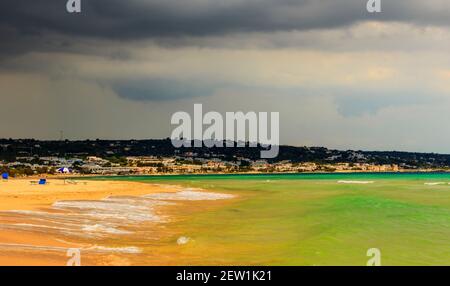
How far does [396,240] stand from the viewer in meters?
26.8

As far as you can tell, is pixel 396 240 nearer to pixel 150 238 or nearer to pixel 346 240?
pixel 346 240

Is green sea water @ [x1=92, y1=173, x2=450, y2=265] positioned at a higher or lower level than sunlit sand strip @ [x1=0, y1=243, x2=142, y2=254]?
lower

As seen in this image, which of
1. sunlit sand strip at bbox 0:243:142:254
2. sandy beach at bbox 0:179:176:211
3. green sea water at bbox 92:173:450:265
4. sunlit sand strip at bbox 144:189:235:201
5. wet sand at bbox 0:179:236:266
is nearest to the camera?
wet sand at bbox 0:179:236:266

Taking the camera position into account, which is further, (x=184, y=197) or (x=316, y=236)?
(x=184, y=197)

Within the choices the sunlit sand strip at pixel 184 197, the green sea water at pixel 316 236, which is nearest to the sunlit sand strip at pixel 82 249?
the green sea water at pixel 316 236

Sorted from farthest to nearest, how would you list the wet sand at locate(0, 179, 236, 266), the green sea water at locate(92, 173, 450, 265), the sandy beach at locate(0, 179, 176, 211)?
the sandy beach at locate(0, 179, 176, 211), the green sea water at locate(92, 173, 450, 265), the wet sand at locate(0, 179, 236, 266)

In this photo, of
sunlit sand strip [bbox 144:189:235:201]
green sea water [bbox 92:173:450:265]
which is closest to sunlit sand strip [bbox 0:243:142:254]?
green sea water [bbox 92:173:450:265]

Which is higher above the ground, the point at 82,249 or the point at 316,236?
the point at 82,249

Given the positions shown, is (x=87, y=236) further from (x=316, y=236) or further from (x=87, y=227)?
(x=316, y=236)

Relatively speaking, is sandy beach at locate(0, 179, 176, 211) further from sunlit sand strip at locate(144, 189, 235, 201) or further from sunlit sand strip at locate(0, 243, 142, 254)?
sunlit sand strip at locate(0, 243, 142, 254)

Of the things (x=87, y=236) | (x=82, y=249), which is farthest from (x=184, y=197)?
(x=82, y=249)

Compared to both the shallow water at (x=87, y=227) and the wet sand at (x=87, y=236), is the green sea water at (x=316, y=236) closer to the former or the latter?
the wet sand at (x=87, y=236)
